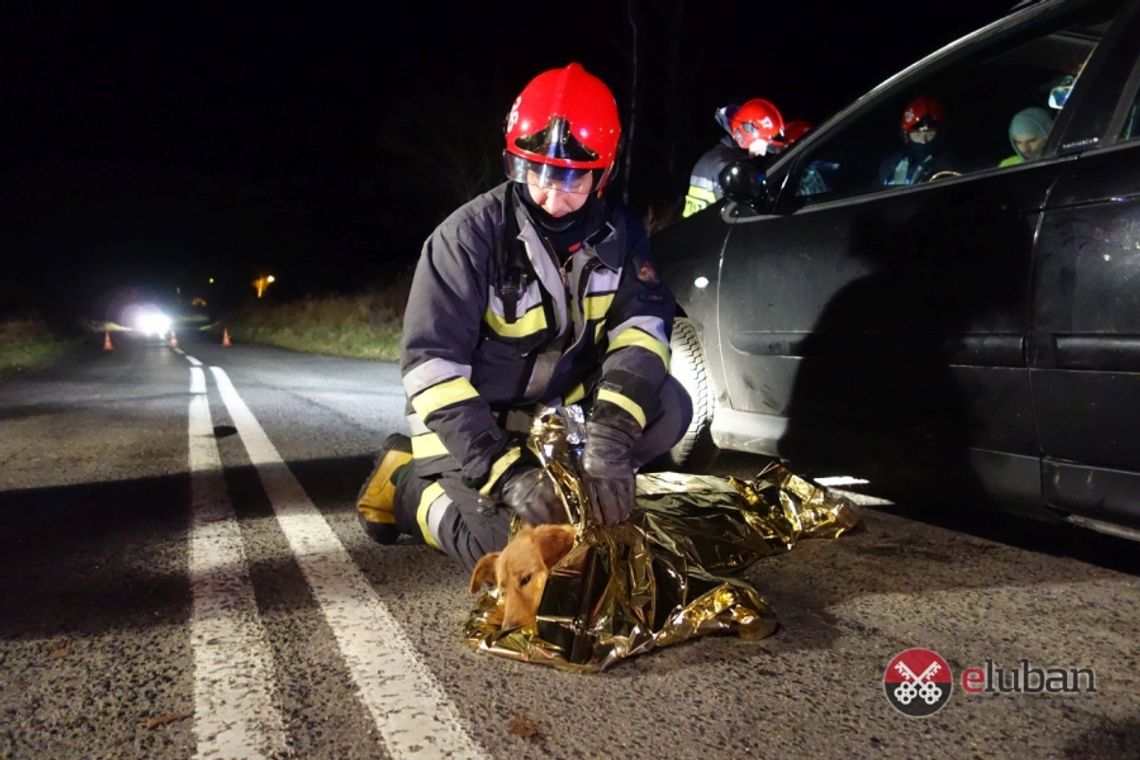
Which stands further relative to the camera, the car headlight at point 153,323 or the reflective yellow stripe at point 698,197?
the car headlight at point 153,323

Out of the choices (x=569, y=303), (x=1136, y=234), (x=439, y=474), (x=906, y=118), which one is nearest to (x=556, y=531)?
(x=439, y=474)

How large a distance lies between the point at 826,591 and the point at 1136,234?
124 cm

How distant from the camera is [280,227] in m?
49.2

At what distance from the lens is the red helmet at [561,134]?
8.17 feet

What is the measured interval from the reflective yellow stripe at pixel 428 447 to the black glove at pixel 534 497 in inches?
14.0

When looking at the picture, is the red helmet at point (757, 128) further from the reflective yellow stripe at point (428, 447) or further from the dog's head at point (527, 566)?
the dog's head at point (527, 566)

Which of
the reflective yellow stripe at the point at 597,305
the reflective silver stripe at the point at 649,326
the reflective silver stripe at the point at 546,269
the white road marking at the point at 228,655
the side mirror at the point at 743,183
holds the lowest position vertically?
the white road marking at the point at 228,655

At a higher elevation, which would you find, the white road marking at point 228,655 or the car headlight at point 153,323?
the white road marking at point 228,655

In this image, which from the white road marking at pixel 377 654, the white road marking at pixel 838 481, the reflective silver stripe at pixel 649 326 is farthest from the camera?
the white road marking at pixel 838 481

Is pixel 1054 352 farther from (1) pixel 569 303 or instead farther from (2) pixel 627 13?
(2) pixel 627 13

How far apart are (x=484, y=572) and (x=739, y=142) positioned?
14.8 feet

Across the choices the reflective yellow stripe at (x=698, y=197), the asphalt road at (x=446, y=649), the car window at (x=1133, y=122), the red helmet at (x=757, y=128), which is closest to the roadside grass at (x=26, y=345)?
the reflective yellow stripe at (x=698, y=197)

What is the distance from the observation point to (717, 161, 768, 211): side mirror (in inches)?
124

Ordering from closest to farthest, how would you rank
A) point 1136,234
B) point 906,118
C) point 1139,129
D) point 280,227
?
point 1136,234 → point 1139,129 → point 906,118 → point 280,227
